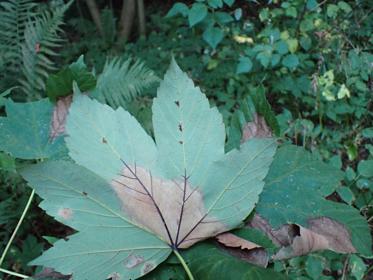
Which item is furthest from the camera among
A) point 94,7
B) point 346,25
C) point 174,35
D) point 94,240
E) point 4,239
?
point 94,7

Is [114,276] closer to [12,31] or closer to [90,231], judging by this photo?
[90,231]

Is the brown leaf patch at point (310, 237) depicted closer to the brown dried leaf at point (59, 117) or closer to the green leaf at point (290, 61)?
the brown dried leaf at point (59, 117)

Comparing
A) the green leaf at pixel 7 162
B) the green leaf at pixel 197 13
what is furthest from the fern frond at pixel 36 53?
the green leaf at pixel 7 162

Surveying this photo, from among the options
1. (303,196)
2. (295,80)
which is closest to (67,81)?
(303,196)

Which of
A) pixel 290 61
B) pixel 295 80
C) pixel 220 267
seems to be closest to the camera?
pixel 220 267

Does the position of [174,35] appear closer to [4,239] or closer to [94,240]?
[4,239]

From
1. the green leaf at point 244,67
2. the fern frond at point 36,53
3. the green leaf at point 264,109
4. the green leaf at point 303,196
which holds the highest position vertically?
the green leaf at point 264,109

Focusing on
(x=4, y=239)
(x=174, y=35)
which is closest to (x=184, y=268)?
(x=4, y=239)
